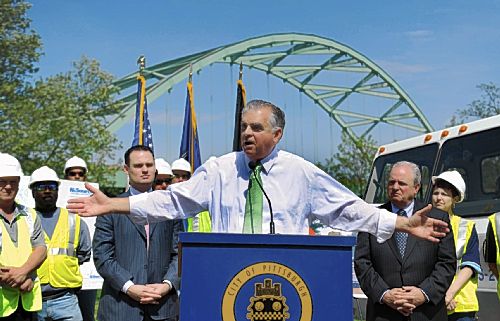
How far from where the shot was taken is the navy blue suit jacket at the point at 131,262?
504 centimetres

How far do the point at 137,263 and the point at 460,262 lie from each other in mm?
2500

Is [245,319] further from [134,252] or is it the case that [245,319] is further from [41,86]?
[41,86]

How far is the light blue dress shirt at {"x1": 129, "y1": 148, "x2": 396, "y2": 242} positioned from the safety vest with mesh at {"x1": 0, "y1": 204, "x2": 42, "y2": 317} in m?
1.96

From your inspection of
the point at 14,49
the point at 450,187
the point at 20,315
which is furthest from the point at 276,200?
the point at 14,49

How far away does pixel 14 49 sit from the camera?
2198 centimetres

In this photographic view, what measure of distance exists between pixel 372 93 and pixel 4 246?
54372 mm

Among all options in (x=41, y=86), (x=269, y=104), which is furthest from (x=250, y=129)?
(x=41, y=86)

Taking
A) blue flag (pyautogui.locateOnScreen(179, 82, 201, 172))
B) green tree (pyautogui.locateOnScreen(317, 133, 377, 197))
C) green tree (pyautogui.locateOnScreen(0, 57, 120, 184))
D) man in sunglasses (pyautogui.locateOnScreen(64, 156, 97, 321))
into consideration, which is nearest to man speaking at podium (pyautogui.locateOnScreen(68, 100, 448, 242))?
man in sunglasses (pyautogui.locateOnScreen(64, 156, 97, 321))

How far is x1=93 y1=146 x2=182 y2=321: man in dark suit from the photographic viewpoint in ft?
16.5

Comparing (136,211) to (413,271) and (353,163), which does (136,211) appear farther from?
(353,163)

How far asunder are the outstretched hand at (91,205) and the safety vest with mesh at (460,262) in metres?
3.02

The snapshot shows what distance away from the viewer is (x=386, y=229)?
3977mm

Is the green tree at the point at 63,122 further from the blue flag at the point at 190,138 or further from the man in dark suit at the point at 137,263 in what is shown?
the man in dark suit at the point at 137,263

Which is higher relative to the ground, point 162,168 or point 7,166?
point 162,168
